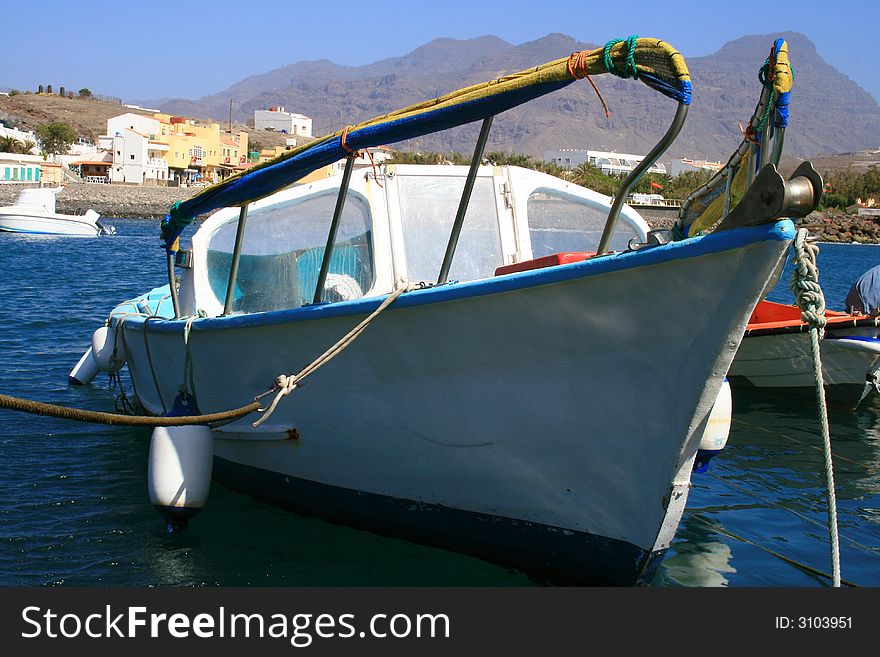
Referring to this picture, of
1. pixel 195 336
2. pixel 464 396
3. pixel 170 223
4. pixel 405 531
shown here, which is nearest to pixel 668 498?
pixel 464 396

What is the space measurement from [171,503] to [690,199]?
14.5 ft

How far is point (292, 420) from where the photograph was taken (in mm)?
7074

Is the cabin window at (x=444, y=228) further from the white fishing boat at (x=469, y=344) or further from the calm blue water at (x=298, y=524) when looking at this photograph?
the calm blue water at (x=298, y=524)

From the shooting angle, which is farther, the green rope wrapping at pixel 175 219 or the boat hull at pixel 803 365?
the boat hull at pixel 803 365

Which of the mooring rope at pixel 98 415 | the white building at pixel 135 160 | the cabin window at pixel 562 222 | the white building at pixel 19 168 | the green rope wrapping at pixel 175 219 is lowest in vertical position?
the mooring rope at pixel 98 415

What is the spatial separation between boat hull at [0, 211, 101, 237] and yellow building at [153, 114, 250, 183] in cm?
4963

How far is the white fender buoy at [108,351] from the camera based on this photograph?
32.6 ft

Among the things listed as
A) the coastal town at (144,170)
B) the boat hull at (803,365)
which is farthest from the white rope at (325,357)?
the coastal town at (144,170)

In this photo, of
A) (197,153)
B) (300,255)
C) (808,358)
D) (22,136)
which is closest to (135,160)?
(197,153)

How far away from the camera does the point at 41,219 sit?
48.1 metres

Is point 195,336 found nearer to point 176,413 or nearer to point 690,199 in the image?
point 176,413

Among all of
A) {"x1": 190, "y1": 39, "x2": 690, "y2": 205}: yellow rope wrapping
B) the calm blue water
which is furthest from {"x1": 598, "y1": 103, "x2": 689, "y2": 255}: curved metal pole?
the calm blue water

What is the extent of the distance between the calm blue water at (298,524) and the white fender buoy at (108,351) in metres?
0.73

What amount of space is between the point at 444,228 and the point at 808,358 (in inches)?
297
